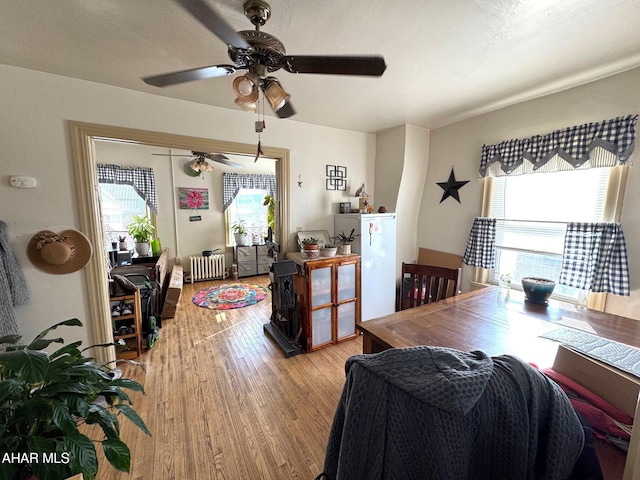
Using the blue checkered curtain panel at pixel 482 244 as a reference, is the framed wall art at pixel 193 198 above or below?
above

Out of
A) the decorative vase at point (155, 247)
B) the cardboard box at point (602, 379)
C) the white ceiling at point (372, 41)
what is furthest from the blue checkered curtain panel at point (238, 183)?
the cardboard box at point (602, 379)

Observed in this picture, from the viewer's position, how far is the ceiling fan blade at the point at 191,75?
4.43ft

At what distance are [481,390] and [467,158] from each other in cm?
300

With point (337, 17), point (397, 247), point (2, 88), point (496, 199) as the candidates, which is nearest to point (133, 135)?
point (2, 88)

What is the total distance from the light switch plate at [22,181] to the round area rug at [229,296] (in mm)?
2474

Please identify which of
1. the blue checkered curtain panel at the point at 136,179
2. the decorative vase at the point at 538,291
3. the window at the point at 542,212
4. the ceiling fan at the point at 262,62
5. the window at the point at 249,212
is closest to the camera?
the ceiling fan at the point at 262,62

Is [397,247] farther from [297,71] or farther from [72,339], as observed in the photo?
[72,339]

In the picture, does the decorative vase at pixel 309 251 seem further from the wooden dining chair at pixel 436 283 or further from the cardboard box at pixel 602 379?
the cardboard box at pixel 602 379

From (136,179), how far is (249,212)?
2110 millimetres

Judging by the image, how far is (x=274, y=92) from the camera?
138 centimetres

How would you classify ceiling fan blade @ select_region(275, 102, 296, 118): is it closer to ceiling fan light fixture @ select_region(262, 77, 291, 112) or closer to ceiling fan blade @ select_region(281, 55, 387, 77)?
ceiling fan light fixture @ select_region(262, 77, 291, 112)

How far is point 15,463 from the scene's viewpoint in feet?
2.41

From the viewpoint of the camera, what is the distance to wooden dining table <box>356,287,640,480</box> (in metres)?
1.18

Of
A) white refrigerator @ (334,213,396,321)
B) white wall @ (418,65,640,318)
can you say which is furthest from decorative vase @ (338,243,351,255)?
white wall @ (418,65,640,318)
